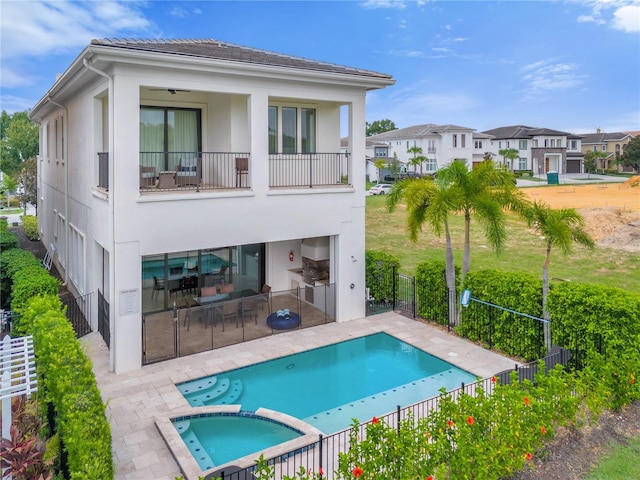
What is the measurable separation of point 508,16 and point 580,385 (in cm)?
4042

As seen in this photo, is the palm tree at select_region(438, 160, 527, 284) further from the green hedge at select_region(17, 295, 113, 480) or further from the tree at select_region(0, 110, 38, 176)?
the tree at select_region(0, 110, 38, 176)

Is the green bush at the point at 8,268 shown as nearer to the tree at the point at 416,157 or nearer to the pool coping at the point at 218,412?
the pool coping at the point at 218,412

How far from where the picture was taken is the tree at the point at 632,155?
89000mm

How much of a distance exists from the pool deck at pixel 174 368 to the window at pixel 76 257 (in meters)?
2.97

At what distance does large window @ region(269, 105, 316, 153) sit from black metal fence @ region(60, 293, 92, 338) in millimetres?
7712

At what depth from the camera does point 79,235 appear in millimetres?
17094

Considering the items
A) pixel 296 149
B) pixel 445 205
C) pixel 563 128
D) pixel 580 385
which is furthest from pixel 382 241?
pixel 563 128

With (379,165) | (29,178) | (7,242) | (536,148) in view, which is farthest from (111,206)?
(536,148)

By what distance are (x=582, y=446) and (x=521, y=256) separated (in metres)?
20.2

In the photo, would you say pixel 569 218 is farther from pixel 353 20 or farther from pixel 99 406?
pixel 353 20

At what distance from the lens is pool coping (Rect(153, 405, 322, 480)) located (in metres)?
8.06

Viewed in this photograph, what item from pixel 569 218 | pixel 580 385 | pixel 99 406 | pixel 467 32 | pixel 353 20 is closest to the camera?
pixel 99 406

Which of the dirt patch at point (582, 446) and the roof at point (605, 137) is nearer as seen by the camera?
the dirt patch at point (582, 446)

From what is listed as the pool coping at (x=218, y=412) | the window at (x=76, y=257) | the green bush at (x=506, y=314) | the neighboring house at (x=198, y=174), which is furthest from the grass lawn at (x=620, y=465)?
the window at (x=76, y=257)
